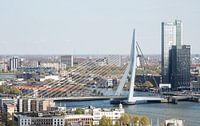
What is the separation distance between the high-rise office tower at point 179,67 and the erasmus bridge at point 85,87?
2.06m

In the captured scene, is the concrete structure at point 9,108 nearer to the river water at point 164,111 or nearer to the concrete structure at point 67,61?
the river water at point 164,111

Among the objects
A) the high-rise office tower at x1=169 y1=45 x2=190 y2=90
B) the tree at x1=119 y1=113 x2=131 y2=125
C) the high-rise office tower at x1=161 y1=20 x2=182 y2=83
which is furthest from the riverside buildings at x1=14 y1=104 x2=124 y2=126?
the high-rise office tower at x1=161 y1=20 x2=182 y2=83

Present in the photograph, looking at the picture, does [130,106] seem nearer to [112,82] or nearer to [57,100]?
[57,100]

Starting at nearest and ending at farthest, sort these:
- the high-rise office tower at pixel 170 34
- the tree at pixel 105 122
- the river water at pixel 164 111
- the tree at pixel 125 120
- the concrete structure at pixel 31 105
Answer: the tree at pixel 105 122, the tree at pixel 125 120, the river water at pixel 164 111, the concrete structure at pixel 31 105, the high-rise office tower at pixel 170 34

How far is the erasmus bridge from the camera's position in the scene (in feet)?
56.1

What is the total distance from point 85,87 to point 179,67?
447cm

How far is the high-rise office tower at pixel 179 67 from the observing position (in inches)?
896

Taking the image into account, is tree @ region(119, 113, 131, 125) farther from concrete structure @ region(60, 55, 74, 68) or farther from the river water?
concrete structure @ region(60, 55, 74, 68)

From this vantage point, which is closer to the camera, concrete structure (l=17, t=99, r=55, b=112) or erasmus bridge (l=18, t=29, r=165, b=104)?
concrete structure (l=17, t=99, r=55, b=112)

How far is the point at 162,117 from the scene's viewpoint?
1252 cm

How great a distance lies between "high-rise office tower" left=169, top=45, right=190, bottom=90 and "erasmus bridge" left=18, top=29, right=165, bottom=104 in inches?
80.9

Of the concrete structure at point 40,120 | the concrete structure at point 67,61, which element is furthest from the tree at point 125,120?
the concrete structure at point 67,61

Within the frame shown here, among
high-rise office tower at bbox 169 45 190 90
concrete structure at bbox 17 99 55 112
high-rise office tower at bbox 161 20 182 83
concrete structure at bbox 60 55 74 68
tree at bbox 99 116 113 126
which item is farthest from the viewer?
concrete structure at bbox 60 55 74 68

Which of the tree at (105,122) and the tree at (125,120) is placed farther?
the tree at (125,120)
